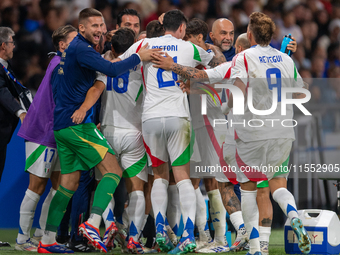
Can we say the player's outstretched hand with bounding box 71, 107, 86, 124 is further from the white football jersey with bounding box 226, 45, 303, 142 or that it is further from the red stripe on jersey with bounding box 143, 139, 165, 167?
the white football jersey with bounding box 226, 45, 303, 142

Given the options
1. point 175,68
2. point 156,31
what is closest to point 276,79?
point 175,68

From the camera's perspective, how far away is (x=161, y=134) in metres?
4.25

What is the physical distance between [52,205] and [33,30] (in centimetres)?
465

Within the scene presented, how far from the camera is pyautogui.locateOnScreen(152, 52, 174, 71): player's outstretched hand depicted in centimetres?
423

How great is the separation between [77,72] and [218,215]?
1.96 metres

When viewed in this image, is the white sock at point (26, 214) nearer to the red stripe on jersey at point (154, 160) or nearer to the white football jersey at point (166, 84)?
the red stripe on jersey at point (154, 160)

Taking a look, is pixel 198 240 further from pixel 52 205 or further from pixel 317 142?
pixel 317 142

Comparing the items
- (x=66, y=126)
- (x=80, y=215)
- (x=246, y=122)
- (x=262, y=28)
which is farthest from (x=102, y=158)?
(x=262, y=28)

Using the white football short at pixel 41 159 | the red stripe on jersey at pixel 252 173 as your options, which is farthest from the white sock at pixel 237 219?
the white football short at pixel 41 159

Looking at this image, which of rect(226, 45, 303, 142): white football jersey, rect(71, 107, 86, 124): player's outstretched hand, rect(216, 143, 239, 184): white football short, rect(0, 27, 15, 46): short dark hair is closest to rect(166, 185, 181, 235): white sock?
rect(216, 143, 239, 184): white football short

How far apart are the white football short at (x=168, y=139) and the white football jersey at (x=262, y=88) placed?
0.55 meters

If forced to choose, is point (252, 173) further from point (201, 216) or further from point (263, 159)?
point (201, 216)

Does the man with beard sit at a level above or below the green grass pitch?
above

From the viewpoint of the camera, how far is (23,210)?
4656mm
